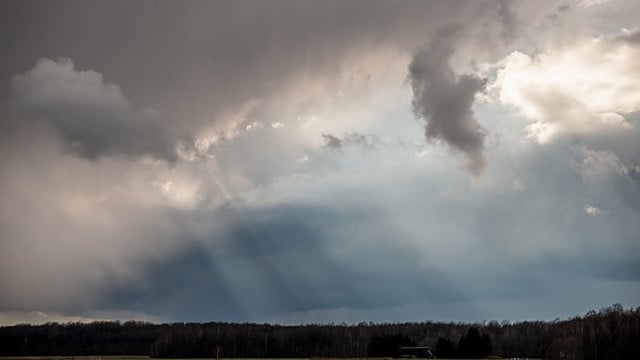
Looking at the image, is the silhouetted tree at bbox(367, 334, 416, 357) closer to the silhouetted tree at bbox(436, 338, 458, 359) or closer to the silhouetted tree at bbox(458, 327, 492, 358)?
the silhouetted tree at bbox(436, 338, 458, 359)

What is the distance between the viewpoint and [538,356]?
199 metres

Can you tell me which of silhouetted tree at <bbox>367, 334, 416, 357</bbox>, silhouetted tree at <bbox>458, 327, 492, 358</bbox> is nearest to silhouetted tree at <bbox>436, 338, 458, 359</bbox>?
silhouetted tree at <bbox>458, 327, 492, 358</bbox>

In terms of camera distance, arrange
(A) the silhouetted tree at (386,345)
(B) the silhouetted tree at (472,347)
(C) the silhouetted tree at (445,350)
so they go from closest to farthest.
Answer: (B) the silhouetted tree at (472,347) → (C) the silhouetted tree at (445,350) → (A) the silhouetted tree at (386,345)

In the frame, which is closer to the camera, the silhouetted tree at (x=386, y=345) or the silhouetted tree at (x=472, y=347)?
the silhouetted tree at (x=472, y=347)

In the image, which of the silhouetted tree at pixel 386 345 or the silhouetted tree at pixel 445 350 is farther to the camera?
the silhouetted tree at pixel 386 345

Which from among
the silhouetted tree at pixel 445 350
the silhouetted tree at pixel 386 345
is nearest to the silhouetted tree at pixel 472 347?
the silhouetted tree at pixel 445 350

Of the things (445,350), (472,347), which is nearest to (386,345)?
(445,350)

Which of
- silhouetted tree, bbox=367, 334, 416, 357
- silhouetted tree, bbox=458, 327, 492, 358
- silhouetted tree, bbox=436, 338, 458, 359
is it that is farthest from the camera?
silhouetted tree, bbox=367, 334, 416, 357

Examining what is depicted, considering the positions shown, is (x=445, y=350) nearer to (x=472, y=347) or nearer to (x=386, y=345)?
(x=472, y=347)

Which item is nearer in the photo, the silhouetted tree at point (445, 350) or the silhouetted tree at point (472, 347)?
the silhouetted tree at point (472, 347)

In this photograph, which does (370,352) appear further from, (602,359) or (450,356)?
(602,359)

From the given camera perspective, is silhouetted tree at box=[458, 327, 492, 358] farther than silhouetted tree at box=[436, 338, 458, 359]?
No

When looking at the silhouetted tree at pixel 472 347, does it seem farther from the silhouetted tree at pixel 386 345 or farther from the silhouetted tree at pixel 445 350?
the silhouetted tree at pixel 386 345

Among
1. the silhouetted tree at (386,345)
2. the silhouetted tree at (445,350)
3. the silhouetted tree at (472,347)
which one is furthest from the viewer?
the silhouetted tree at (386,345)
